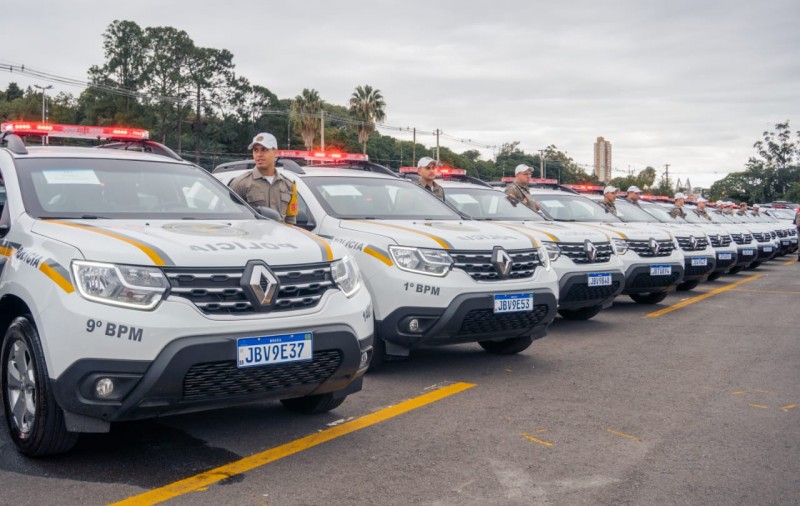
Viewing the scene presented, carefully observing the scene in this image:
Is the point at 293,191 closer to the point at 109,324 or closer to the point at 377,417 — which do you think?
the point at 377,417

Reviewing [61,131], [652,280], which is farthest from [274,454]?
[652,280]

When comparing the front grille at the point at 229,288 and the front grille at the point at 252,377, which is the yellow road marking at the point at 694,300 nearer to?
the front grille at the point at 252,377

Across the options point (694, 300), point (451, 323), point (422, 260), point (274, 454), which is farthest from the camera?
point (694, 300)

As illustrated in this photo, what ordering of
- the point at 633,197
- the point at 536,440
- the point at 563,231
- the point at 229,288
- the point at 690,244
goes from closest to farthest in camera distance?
1. the point at 229,288
2. the point at 536,440
3. the point at 563,231
4. the point at 690,244
5. the point at 633,197

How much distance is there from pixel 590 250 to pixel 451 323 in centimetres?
328

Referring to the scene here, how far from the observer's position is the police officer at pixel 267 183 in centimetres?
751

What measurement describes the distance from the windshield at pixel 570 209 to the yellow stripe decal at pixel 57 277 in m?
8.39

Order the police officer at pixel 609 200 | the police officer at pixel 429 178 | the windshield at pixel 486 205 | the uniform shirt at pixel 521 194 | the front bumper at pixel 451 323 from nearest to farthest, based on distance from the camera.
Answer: the front bumper at pixel 451 323 → the windshield at pixel 486 205 → the police officer at pixel 429 178 → the uniform shirt at pixel 521 194 → the police officer at pixel 609 200

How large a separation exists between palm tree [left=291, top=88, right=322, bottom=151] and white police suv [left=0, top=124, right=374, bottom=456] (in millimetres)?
69581

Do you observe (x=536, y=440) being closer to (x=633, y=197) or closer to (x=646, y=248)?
(x=646, y=248)

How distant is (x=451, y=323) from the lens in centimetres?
634

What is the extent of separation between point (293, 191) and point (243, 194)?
22.1 inches

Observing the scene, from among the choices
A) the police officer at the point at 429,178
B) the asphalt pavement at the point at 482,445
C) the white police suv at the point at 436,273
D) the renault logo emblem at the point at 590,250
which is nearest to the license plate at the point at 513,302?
the white police suv at the point at 436,273

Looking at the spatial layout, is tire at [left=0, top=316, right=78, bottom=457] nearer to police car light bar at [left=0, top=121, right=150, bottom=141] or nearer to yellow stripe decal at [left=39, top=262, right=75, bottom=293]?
yellow stripe decal at [left=39, top=262, right=75, bottom=293]
